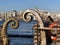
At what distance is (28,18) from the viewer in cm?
1656

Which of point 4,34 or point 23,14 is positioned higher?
point 23,14

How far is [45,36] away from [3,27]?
264cm

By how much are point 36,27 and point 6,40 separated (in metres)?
2.29

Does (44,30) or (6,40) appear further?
(6,40)

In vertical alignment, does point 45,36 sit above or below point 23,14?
below

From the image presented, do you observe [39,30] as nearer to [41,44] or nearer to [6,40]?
[41,44]

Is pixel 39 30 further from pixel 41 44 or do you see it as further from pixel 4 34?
pixel 4 34

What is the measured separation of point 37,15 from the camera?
1628 cm

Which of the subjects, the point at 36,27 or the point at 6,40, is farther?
the point at 6,40

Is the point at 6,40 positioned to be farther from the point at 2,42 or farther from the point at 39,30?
the point at 39,30

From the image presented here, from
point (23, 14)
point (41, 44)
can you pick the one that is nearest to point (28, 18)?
point (23, 14)

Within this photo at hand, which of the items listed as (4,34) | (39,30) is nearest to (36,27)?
(39,30)

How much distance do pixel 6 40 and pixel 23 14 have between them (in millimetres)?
2023

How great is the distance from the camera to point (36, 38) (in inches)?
653
